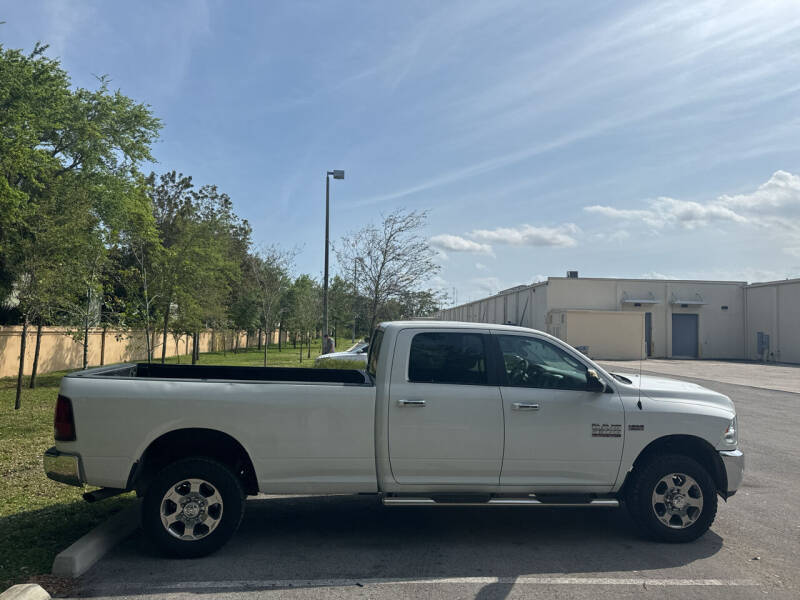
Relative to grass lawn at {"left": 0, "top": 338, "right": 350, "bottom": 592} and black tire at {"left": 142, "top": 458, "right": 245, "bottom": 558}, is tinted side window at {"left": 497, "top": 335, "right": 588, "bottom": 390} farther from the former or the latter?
grass lawn at {"left": 0, "top": 338, "right": 350, "bottom": 592}

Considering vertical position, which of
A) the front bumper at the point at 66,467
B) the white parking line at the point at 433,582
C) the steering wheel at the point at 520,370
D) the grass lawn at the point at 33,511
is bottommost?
the white parking line at the point at 433,582

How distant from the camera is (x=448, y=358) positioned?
5.77 metres

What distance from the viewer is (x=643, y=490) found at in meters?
5.71

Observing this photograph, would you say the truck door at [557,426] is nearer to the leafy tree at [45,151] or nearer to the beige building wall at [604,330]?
the leafy tree at [45,151]

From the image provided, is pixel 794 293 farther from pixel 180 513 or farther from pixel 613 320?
pixel 180 513

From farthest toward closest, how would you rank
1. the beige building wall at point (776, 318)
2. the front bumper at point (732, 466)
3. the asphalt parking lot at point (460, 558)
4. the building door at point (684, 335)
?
the building door at point (684, 335) → the beige building wall at point (776, 318) → the front bumper at point (732, 466) → the asphalt parking lot at point (460, 558)

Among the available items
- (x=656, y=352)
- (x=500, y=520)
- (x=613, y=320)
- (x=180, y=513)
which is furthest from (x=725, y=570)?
(x=656, y=352)

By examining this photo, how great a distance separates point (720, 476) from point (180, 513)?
183 inches

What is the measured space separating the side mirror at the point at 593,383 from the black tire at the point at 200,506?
3.05m

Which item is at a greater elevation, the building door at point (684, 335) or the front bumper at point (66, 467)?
the building door at point (684, 335)

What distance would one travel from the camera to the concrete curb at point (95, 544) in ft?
15.8

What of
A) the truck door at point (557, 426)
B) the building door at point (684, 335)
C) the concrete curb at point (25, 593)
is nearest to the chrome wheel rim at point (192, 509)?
the concrete curb at point (25, 593)

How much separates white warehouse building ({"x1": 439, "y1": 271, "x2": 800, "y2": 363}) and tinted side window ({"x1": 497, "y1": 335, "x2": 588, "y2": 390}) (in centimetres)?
4100

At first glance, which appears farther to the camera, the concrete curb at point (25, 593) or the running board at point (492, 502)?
the running board at point (492, 502)
